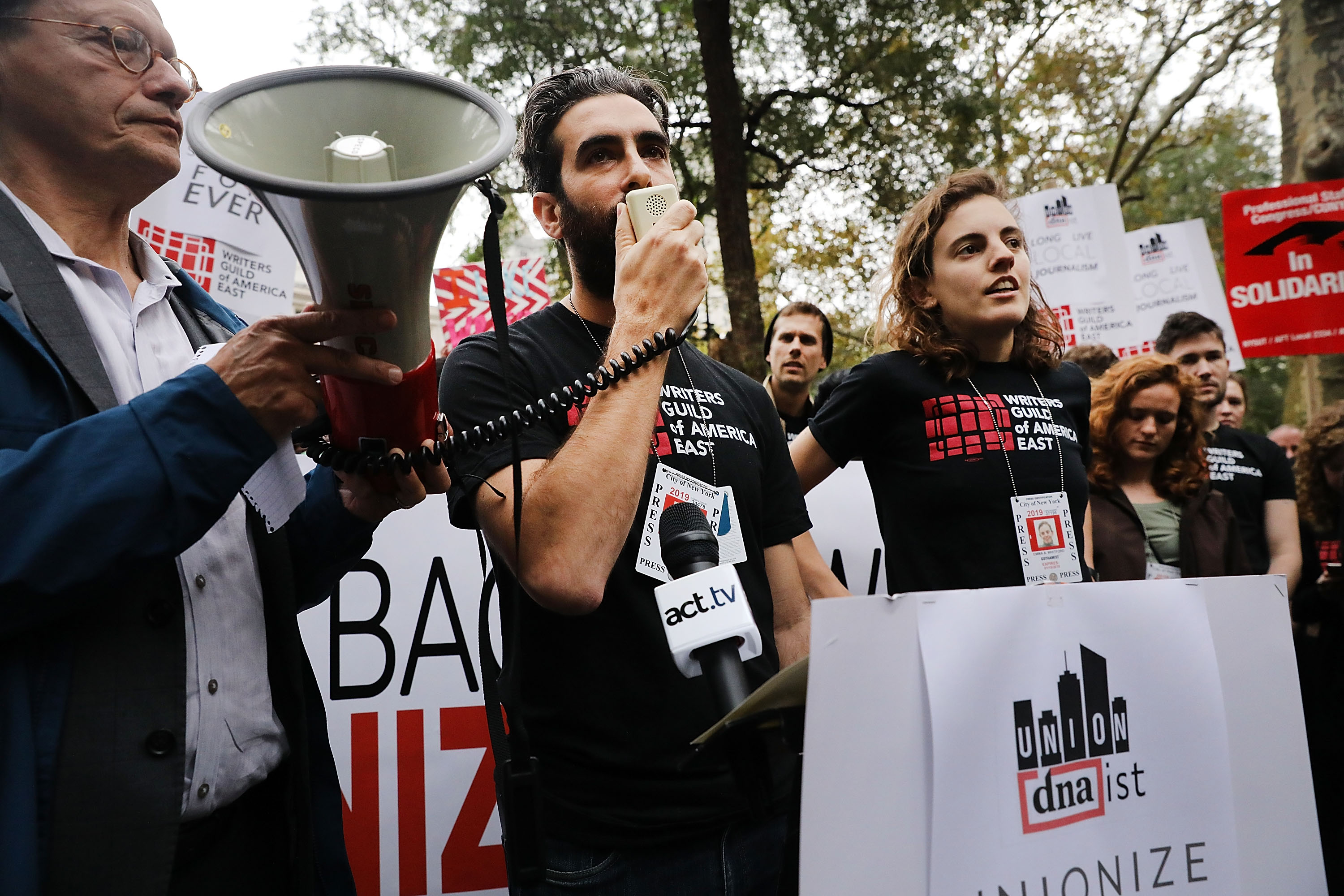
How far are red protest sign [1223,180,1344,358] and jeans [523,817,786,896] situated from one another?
5121mm

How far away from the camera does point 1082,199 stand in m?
6.33

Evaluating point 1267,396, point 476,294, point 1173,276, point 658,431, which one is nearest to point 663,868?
point 658,431

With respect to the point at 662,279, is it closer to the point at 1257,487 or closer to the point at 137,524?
the point at 137,524

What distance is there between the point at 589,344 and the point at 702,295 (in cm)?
36

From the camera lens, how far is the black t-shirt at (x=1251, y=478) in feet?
13.4

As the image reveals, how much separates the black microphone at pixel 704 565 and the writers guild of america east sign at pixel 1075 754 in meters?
0.37

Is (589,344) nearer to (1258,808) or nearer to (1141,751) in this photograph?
(1141,751)

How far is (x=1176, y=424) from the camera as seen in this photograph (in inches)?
142

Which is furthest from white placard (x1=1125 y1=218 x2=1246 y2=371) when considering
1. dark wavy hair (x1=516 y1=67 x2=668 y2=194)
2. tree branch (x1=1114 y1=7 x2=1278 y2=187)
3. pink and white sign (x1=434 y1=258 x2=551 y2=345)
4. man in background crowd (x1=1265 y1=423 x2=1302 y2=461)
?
tree branch (x1=1114 y1=7 x2=1278 y2=187)

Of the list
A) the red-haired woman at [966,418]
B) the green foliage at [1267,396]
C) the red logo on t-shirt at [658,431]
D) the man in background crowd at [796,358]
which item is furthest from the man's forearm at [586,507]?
the green foliage at [1267,396]

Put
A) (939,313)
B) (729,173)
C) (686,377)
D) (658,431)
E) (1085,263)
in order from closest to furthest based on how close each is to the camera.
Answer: (658,431) → (686,377) → (939,313) → (1085,263) → (729,173)

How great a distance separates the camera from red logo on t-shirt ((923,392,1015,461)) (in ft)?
→ 7.77

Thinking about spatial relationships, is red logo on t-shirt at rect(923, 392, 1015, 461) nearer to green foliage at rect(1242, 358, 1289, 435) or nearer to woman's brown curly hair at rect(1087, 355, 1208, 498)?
woman's brown curly hair at rect(1087, 355, 1208, 498)

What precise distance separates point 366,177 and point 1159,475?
3.30 meters
